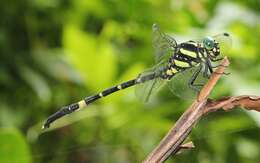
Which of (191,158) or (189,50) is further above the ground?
(189,50)

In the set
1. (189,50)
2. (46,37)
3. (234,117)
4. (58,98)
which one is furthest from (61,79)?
(189,50)

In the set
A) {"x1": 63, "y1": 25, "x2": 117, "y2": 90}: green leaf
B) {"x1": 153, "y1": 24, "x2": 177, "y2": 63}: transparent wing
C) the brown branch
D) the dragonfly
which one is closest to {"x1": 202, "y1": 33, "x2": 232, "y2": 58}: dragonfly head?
the dragonfly

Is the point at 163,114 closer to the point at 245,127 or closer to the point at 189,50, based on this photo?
the point at 245,127

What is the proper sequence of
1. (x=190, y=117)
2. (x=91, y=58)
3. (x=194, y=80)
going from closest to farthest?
1. (x=190, y=117)
2. (x=194, y=80)
3. (x=91, y=58)

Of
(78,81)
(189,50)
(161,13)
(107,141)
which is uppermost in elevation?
(189,50)

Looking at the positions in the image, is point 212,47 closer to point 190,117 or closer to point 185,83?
point 185,83

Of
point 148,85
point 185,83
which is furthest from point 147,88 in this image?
point 185,83

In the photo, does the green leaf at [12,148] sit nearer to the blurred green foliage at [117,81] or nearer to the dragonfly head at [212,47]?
the dragonfly head at [212,47]
